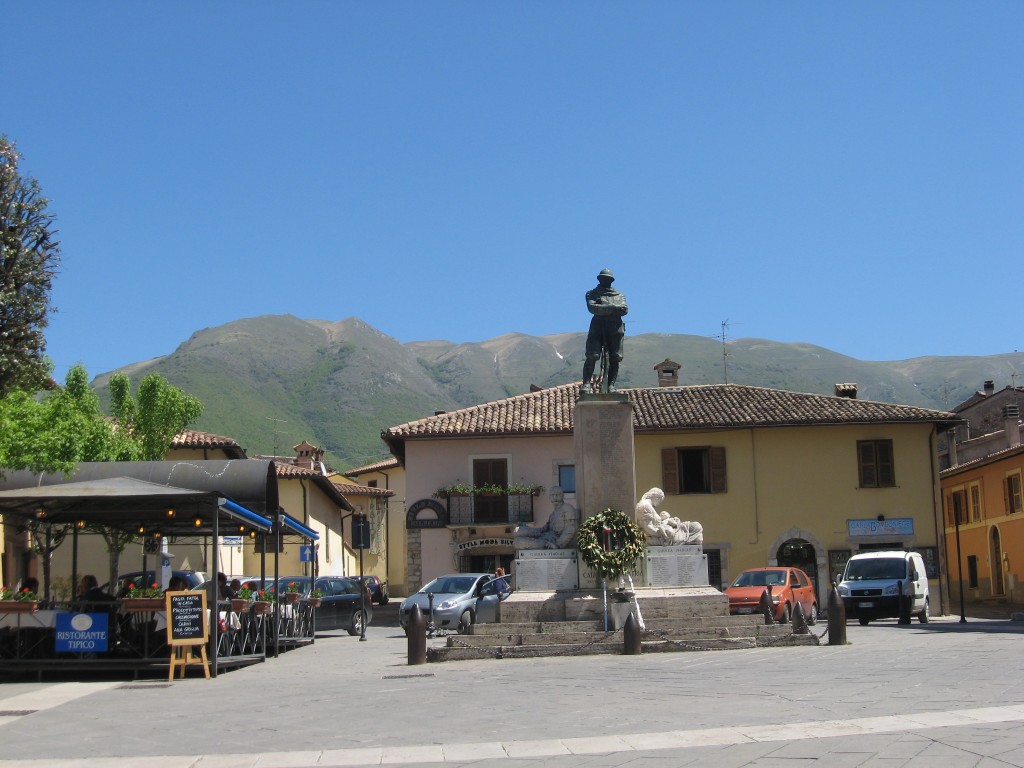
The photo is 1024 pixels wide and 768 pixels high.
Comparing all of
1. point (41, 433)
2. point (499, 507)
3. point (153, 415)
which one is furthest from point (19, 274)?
point (499, 507)

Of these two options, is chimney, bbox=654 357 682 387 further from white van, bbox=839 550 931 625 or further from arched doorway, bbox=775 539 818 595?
white van, bbox=839 550 931 625

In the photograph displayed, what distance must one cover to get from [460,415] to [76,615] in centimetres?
2397

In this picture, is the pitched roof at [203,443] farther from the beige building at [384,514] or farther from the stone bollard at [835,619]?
the stone bollard at [835,619]

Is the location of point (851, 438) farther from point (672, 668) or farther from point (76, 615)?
point (76, 615)

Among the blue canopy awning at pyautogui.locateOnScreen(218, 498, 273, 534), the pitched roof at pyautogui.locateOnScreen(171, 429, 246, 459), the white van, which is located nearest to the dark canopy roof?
the blue canopy awning at pyautogui.locateOnScreen(218, 498, 273, 534)

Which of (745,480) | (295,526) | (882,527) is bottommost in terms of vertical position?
(882,527)

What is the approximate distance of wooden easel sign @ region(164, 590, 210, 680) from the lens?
15.1 m

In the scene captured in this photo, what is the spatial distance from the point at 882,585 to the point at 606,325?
36.6 ft

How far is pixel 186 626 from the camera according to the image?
50.2 ft

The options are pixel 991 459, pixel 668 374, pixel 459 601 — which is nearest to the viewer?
pixel 459 601

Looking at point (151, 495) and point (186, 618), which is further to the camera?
point (186, 618)

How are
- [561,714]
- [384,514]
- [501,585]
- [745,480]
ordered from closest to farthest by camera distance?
1. [561,714]
2. [501,585]
3. [745,480]
4. [384,514]

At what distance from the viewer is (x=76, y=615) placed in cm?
1582

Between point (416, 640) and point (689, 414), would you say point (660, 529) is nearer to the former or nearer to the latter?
point (416, 640)
